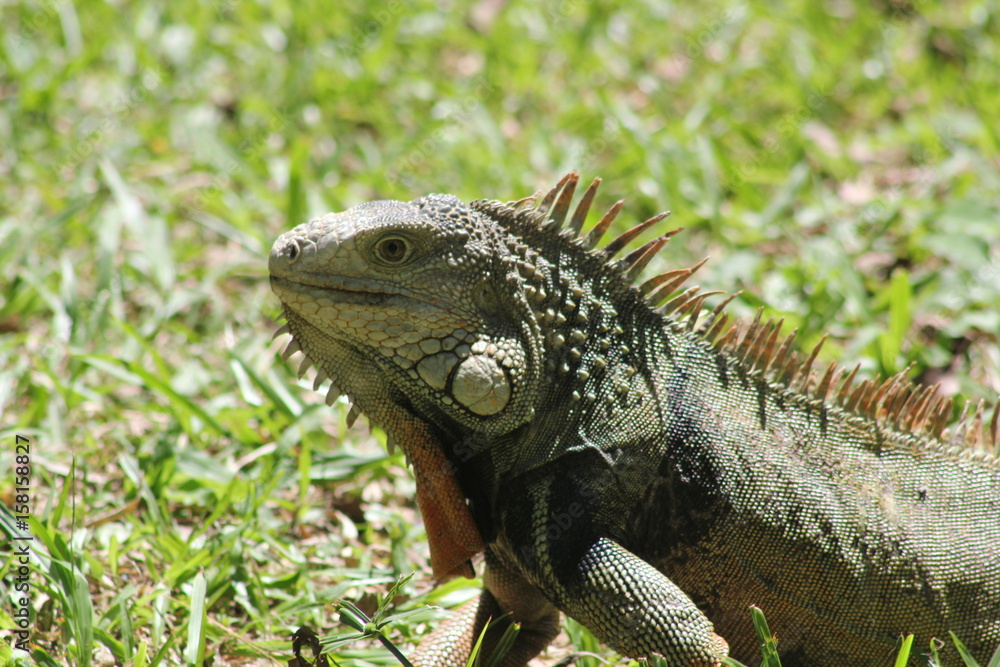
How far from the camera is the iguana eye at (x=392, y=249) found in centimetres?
297

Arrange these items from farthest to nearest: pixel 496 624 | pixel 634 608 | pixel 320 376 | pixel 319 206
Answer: pixel 319 206, pixel 496 624, pixel 320 376, pixel 634 608

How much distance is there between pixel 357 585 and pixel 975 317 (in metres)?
3.54

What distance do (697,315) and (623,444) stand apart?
54cm

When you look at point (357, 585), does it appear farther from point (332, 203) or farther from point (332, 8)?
point (332, 8)

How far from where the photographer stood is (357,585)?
378 centimetres

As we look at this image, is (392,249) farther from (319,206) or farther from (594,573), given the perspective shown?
(319,206)

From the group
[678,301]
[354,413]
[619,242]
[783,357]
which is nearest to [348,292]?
[354,413]

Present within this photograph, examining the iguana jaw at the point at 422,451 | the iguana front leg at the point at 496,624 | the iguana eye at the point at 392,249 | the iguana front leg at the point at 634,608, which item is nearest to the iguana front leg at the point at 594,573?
the iguana front leg at the point at 634,608

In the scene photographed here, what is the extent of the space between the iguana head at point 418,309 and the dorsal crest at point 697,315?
0.25 meters

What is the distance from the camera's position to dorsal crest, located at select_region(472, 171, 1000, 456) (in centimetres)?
318

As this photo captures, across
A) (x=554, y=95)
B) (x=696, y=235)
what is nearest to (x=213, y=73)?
(x=554, y=95)

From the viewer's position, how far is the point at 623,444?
301cm

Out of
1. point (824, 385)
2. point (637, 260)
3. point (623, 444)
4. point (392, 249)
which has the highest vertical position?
point (637, 260)

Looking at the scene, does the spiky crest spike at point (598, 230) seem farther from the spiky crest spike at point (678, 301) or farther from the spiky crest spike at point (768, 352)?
the spiky crest spike at point (768, 352)
